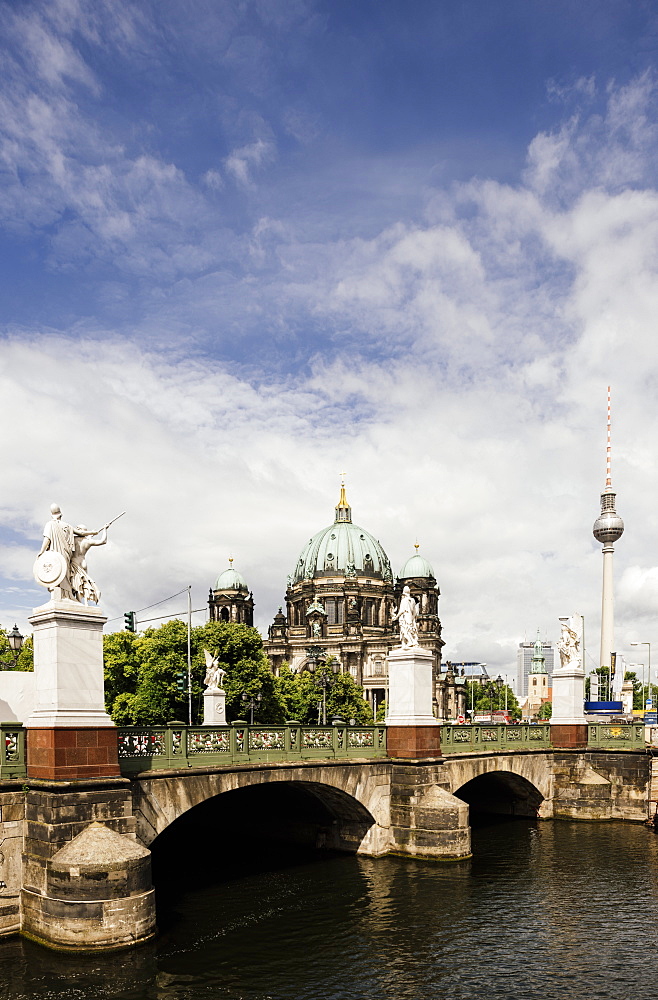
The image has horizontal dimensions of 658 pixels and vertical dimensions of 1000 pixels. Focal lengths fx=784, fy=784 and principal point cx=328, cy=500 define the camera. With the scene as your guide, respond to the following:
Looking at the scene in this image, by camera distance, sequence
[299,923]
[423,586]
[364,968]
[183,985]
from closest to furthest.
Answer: [183,985], [364,968], [299,923], [423,586]

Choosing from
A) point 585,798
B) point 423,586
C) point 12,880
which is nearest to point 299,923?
point 12,880

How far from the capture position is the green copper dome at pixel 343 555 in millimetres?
139750

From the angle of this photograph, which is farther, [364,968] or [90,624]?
[90,624]

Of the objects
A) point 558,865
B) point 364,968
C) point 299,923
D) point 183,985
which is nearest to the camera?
point 183,985

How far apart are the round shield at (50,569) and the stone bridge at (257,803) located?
4465mm

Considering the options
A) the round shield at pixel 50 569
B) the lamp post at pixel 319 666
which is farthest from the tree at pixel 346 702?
the round shield at pixel 50 569

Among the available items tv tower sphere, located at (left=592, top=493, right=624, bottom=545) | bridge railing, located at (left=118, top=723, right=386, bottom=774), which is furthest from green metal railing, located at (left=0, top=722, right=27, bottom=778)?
tv tower sphere, located at (left=592, top=493, right=624, bottom=545)

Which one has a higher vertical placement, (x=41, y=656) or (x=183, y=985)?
(x=41, y=656)

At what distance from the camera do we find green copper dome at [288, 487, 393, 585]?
458 ft

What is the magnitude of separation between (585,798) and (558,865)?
9.85 metres

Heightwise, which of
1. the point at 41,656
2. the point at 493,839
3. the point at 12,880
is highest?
the point at 41,656

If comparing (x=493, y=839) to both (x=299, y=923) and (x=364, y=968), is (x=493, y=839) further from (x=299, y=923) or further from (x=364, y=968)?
(x=364, y=968)

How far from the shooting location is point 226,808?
1374 inches

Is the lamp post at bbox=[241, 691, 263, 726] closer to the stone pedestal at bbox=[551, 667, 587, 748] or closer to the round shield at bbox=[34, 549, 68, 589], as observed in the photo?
the stone pedestal at bbox=[551, 667, 587, 748]
